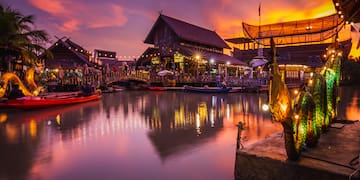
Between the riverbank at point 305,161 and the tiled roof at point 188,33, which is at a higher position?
the tiled roof at point 188,33

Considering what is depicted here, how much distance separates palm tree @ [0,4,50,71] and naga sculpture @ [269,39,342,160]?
17.0 metres

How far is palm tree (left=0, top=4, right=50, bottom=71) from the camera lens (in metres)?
15.3

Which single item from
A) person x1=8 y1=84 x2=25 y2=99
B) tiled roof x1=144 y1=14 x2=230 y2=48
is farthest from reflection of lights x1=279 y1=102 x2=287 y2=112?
tiled roof x1=144 y1=14 x2=230 y2=48

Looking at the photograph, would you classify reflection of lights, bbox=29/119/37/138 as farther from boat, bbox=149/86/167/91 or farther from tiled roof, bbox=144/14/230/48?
tiled roof, bbox=144/14/230/48

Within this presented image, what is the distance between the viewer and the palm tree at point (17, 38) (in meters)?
15.3

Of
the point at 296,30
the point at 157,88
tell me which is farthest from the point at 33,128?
the point at 296,30

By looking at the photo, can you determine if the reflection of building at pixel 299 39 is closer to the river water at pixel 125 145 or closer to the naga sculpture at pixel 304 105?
the river water at pixel 125 145

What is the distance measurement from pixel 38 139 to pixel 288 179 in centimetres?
729

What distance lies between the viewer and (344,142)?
461cm

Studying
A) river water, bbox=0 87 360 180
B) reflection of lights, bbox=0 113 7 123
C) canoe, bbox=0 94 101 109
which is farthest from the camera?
canoe, bbox=0 94 101 109

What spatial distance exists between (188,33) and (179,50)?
12.1 feet

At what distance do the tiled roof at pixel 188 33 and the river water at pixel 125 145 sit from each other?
19.6 m

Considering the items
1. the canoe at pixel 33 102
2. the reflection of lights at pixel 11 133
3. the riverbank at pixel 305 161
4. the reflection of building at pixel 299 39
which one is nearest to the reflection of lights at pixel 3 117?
the canoe at pixel 33 102

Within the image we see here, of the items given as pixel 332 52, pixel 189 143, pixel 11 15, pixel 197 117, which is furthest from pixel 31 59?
pixel 332 52
